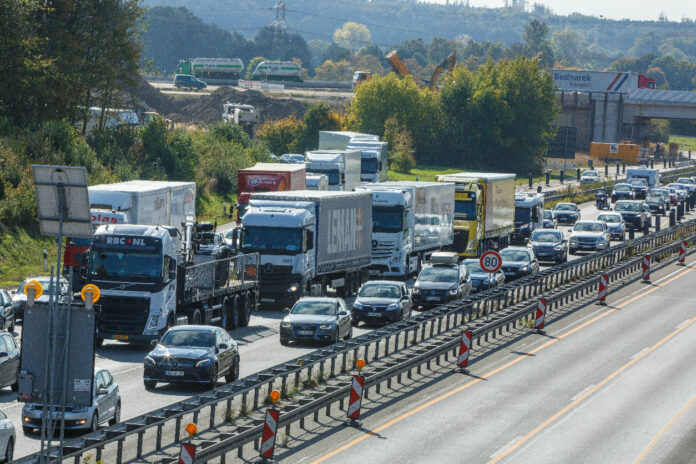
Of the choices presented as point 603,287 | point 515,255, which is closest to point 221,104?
point 515,255

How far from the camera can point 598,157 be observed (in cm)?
15462

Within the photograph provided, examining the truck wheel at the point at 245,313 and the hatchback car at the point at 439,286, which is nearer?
the truck wheel at the point at 245,313

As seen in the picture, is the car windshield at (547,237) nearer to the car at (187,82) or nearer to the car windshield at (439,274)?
the car windshield at (439,274)

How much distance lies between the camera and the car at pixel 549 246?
188ft

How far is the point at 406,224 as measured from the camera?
4931 cm

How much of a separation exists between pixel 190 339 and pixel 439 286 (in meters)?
15.7

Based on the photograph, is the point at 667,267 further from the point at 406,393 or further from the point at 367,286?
the point at 406,393

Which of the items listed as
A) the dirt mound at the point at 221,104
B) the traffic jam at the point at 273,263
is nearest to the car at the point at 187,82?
the dirt mound at the point at 221,104

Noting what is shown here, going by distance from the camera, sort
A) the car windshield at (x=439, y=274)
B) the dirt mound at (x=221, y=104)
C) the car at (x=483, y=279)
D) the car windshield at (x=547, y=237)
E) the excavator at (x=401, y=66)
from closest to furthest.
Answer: the car windshield at (x=439, y=274)
the car at (x=483, y=279)
the car windshield at (x=547, y=237)
the dirt mound at (x=221, y=104)
the excavator at (x=401, y=66)

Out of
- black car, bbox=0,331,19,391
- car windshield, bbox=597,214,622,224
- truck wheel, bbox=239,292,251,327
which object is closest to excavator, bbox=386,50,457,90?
car windshield, bbox=597,214,622,224

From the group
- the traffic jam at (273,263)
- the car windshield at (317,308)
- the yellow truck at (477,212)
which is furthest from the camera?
the yellow truck at (477,212)

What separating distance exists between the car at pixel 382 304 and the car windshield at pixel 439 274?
337cm

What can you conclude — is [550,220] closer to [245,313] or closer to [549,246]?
[549,246]

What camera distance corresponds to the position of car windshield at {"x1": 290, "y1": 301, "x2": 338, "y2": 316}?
34.2 metres
